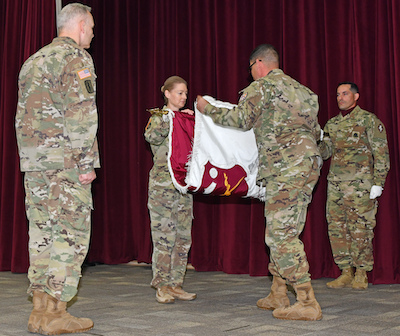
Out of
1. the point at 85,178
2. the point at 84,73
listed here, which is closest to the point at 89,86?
the point at 84,73

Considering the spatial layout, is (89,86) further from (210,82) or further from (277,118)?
(210,82)

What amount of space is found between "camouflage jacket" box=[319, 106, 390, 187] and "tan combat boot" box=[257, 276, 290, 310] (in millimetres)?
1320

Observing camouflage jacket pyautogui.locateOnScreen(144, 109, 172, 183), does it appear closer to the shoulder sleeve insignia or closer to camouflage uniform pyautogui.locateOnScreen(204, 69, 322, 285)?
camouflage uniform pyautogui.locateOnScreen(204, 69, 322, 285)

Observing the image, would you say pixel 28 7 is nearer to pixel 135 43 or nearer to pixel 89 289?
pixel 135 43

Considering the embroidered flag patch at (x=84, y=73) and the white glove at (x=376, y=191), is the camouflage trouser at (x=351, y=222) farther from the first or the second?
the embroidered flag patch at (x=84, y=73)

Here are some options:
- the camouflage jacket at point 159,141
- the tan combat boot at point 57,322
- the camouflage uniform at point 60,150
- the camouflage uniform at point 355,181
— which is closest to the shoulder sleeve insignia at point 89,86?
the camouflage uniform at point 60,150

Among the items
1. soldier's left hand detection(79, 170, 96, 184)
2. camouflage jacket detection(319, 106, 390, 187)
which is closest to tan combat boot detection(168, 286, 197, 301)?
soldier's left hand detection(79, 170, 96, 184)

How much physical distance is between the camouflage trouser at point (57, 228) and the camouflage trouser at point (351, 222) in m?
2.32

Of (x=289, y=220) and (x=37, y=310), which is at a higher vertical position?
(x=289, y=220)

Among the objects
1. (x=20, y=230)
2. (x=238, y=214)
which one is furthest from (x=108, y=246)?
(x=238, y=214)

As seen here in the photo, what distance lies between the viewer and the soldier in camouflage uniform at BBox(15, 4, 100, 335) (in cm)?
263

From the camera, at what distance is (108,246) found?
5.95 metres

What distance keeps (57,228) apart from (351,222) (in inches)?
98.2

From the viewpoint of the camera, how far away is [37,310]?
268cm
